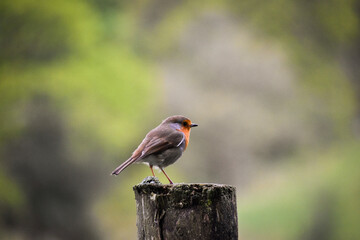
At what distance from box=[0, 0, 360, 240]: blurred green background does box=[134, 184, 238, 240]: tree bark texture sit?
31.3 ft

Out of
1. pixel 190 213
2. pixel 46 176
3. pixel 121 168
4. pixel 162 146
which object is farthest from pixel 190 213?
pixel 46 176

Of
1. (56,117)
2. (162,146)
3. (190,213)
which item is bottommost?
(190,213)

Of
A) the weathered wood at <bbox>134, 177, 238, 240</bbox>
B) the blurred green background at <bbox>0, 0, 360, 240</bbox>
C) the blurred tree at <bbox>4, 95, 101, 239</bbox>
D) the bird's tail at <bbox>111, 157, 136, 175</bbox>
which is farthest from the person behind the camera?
the blurred green background at <bbox>0, 0, 360, 240</bbox>

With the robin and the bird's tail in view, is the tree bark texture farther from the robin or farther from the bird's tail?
the robin

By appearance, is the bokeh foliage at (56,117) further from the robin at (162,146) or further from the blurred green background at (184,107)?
the robin at (162,146)

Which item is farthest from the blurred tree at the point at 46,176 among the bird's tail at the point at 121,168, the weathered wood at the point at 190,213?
the weathered wood at the point at 190,213

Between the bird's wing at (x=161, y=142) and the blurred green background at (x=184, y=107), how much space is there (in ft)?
25.6

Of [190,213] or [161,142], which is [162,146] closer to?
[161,142]

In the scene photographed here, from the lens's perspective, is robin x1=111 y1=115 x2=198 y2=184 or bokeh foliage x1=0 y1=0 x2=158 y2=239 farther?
bokeh foliage x1=0 y1=0 x2=158 y2=239

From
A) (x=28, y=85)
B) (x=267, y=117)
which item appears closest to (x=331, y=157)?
(x=267, y=117)

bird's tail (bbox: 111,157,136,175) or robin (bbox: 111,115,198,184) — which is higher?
robin (bbox: 111,115,198,184)

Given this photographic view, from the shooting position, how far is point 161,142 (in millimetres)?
4555

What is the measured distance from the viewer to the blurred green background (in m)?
12.0

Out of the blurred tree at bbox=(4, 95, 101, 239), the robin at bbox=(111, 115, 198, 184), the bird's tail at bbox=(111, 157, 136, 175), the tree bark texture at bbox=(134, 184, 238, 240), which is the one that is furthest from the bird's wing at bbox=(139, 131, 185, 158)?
the blurred tree at bbox=(4, 95, 101, 239)
